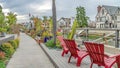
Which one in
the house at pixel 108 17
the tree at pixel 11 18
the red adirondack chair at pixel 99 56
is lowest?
Answer: the house at pixel 108 17

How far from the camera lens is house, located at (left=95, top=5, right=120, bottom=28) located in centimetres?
10219

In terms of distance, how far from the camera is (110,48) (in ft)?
47.4

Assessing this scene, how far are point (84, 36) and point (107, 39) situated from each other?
445 cm

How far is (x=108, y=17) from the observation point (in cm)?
10562

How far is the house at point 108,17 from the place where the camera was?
102 metres

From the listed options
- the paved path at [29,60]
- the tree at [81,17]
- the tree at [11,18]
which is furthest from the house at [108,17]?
the paved path at [29,60]

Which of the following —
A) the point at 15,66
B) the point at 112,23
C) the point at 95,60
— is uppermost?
the point at 95,60

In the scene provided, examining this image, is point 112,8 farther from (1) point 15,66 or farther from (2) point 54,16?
(1) point 15,66

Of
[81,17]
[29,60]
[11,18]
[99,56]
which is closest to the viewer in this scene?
[99,56]

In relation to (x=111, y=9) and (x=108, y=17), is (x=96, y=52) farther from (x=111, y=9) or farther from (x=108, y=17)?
(x=111, y=9)

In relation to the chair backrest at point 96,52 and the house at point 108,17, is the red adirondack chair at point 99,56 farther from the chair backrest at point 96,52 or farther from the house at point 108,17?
the house at point 108,17

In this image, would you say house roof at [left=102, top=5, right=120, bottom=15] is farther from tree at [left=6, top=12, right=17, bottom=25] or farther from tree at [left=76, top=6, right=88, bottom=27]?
tree at [left=6, top=12, right=17, bottom=25]

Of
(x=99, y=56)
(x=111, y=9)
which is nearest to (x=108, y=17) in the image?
(x=111, y=9)

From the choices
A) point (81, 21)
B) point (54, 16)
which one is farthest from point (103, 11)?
point (54, 16)
